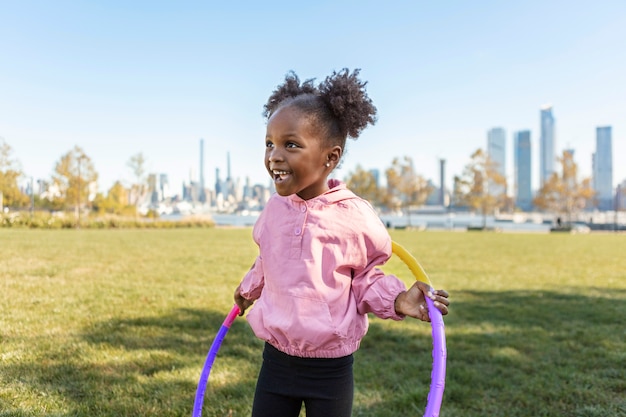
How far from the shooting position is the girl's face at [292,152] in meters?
2.23

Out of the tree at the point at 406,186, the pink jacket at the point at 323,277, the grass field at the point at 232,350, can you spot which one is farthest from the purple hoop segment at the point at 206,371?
the tree at the point at 406,186

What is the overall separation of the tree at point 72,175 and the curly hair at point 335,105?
47.3m

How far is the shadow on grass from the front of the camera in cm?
424

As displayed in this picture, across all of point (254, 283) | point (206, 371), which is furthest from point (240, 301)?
point (206, 371)

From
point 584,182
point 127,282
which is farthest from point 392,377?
point 584,182

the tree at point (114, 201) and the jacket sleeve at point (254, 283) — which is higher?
the tree at point (114, 201)

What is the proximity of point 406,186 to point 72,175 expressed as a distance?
116 ft

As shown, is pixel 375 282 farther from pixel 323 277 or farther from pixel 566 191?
pixel 566 191

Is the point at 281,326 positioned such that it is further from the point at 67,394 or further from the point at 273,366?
the point at 67,394

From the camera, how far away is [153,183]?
5519 centimetres

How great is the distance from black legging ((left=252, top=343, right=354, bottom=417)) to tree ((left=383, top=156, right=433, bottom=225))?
58.2 m

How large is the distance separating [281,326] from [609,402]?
12.0ft

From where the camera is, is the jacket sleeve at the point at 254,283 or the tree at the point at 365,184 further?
the tree at the point at 365,184

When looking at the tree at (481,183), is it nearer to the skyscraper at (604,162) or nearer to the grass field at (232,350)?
the grass field at (232,350)
